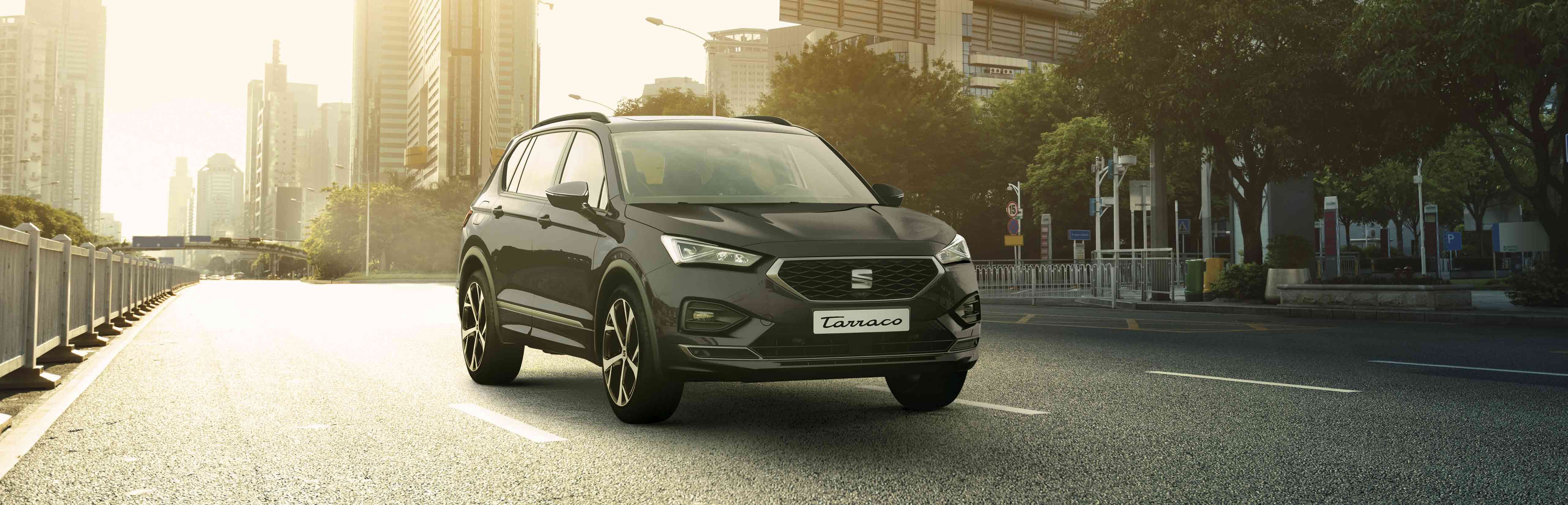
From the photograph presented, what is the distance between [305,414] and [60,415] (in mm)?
1384

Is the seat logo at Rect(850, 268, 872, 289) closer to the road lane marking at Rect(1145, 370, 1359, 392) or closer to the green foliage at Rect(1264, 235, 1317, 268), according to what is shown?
the road lane marking at Rect(1145, 370, 1359, 392)

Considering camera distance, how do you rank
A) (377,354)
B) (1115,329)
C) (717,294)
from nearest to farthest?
(717,294) → (377,354) → (1115,329)

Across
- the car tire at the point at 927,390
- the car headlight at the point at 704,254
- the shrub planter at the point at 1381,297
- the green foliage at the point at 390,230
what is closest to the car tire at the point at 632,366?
the car headlight at the point at 704,254

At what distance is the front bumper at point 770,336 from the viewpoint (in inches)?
206

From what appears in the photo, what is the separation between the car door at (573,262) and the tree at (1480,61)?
14.2 meters

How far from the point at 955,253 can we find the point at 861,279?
0.59 meters

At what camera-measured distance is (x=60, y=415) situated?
6531 mm

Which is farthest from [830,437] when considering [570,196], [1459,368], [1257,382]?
[1459,368]

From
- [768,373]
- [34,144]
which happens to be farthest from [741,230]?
[34,144]

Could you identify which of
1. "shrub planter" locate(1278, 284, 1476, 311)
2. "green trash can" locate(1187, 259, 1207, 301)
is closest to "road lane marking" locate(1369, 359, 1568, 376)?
"shrub planter" locate(1278, 284, 1476, 311)

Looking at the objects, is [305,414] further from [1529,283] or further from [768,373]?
[1529,283]

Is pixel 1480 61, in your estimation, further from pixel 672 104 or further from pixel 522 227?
pixel 672 104

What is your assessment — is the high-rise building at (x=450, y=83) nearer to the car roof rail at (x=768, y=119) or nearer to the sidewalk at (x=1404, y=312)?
the sidewalk at (x=1404, y=312)

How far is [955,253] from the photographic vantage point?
5652mm
